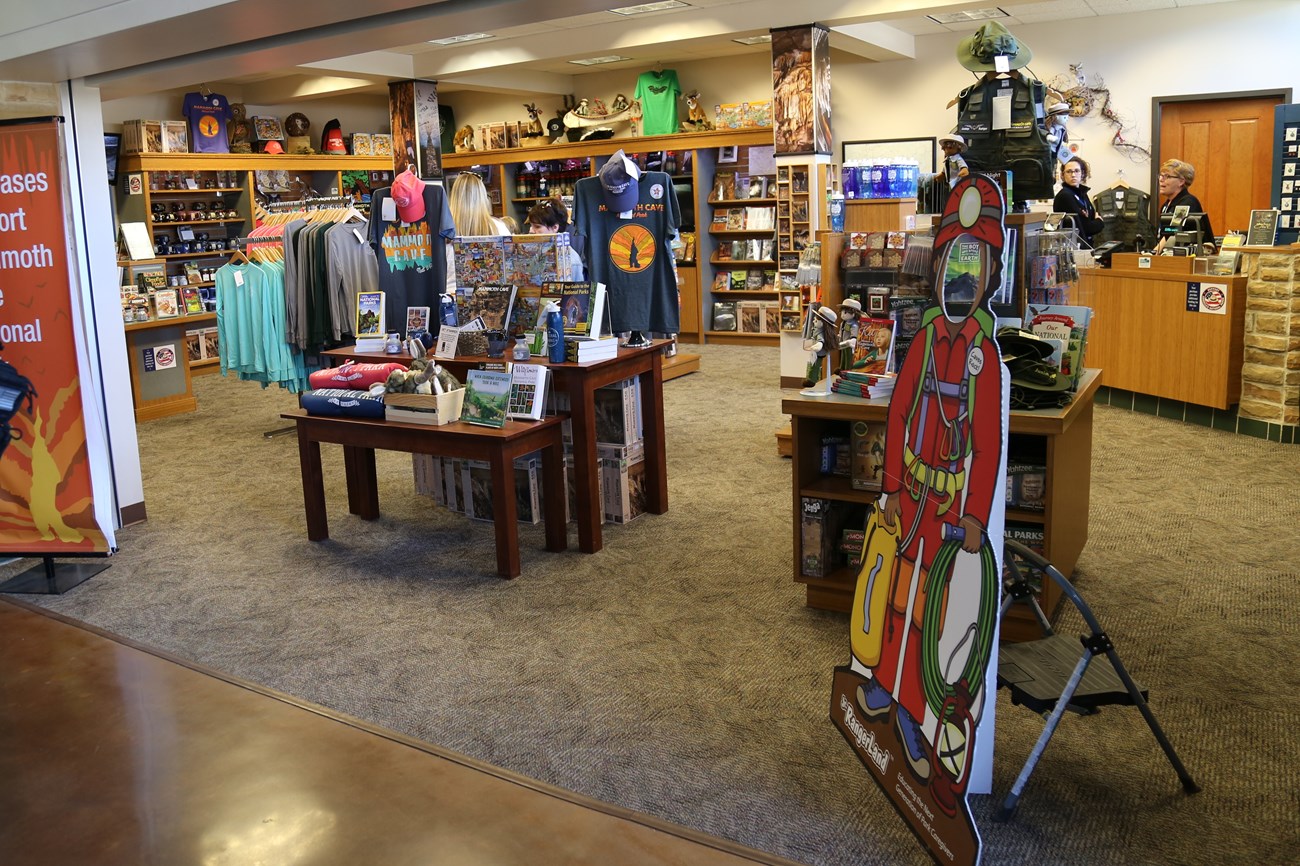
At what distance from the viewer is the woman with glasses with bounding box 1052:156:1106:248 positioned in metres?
8.95

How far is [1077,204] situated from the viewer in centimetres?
894

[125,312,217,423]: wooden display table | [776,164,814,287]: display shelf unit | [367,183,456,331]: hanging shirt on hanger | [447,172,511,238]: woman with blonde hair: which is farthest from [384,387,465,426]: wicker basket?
[776,164,814,287]: display shelf unit

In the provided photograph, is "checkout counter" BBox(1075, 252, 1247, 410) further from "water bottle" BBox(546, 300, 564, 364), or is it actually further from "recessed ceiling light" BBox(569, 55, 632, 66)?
"recessed ceiling light" BBox(569, 55, 632, 66)

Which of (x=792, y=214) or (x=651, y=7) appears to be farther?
(x=792, y=214)

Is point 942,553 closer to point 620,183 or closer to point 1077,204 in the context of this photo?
point 620,183

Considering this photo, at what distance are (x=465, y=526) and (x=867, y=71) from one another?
27.8 ft

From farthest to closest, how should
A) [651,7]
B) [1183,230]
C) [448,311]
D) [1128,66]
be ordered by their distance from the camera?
[1128,66]
[651,7]
[1183,230]
[448,311]

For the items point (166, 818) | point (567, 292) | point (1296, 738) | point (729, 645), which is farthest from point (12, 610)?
point (1296, 738)

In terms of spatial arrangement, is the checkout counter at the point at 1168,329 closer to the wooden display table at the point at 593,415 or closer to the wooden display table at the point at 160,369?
the wooden display table at the point at 593,415

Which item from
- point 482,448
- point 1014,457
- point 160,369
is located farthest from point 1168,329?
point 160,369

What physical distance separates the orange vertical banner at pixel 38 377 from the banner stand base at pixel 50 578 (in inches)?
5.4

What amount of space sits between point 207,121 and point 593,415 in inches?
339

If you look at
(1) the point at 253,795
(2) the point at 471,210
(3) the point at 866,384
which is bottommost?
(1) the point at 253,795

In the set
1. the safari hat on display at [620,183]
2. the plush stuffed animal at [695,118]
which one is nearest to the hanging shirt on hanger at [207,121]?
the plush stuffed animal at [695,118]
